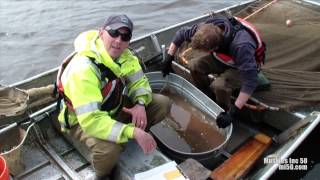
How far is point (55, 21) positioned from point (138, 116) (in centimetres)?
688

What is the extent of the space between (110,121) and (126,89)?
3.01ft

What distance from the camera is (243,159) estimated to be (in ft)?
14.1

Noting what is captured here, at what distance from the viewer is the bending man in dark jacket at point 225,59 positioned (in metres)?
4.17

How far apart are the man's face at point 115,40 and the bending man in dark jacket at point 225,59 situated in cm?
92

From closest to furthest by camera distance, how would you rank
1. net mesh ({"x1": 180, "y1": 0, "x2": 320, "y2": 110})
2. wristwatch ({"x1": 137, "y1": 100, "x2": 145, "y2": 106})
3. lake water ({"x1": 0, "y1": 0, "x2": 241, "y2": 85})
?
wristwatch ({"x1": 137, "y1": 100, "x2": 145, "y2": 106})
net mesh ({"x1": 180, "y1": 0, "x2": 320, "y2": 110})
lake water ({"x1": 0, "y1": 0, "x2": 241, "y2": 85})

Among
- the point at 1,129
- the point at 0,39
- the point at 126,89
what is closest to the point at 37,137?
the point at 1,129

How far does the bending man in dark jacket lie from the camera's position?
13.7 feet

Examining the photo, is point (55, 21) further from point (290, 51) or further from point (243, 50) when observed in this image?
point (243, 50)

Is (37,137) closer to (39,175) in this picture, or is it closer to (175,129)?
(39,175)

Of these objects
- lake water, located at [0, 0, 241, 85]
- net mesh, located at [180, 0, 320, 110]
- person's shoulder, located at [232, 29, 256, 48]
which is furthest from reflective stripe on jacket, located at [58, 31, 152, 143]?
lake water, located at [0, 0, 241, 85]

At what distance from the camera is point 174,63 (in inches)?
213

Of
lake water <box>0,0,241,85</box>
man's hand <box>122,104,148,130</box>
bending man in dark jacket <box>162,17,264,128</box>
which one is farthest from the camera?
lake water <box>0,0,241,85</box>

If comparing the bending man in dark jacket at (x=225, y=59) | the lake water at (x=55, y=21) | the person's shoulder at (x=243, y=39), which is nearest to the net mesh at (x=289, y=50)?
the bending man in dark jacket at (x=225, y=59)

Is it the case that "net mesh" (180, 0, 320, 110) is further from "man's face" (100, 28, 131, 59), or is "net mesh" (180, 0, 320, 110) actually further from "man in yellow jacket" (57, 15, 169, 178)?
"man's face" (100, 28, 131, 59)
